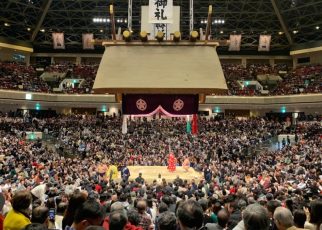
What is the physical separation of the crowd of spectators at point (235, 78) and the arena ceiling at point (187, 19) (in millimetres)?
2267

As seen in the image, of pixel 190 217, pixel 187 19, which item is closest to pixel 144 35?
pixel 190 217

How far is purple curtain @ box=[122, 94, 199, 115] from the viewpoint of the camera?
28.1 ft

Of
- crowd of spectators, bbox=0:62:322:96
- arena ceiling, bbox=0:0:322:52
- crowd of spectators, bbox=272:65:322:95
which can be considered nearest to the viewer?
arena ceiling, bbox=0:0:322:52

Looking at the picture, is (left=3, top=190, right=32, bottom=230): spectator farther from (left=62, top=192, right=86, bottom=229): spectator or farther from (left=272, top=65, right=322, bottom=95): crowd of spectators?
(left=272, top=65, right=322, bottom=95): crowd of spectators

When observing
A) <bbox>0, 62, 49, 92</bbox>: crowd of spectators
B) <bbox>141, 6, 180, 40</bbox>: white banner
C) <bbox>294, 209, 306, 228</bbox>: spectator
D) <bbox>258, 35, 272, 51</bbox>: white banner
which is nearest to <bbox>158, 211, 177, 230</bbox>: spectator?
<bbox>294, 209, 306, 228</bbox>: spectator

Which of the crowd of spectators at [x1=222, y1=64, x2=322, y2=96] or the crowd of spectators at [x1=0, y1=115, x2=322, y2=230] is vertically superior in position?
the crowd of spectators at [x1=222, y1=64, x2=322, y2=96]

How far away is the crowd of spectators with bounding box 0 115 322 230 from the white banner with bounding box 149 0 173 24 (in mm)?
3701

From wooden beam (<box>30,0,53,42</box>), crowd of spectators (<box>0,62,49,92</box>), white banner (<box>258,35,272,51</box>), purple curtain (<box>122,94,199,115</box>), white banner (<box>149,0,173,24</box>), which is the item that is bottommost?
purple curtain (<box>122,94,199,115</box>)

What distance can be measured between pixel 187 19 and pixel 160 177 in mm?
18079

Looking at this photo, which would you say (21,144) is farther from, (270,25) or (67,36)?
(270,25)

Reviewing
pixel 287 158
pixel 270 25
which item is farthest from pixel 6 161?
pixel 270 25

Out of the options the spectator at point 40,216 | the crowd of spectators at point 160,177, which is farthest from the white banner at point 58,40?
the spectator at point 40,216

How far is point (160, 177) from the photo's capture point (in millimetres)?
13141

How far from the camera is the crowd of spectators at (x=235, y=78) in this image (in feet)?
92.8
